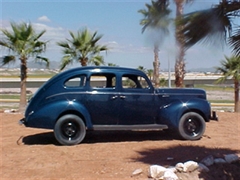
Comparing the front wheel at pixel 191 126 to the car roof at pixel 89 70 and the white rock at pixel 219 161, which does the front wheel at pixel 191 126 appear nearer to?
the car roof at pixel 89 70

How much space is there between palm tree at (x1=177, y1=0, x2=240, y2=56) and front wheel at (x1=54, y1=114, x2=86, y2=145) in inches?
141

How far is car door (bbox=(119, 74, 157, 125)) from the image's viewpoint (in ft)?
28.8

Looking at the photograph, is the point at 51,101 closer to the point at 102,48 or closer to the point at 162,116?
the point at 162,116

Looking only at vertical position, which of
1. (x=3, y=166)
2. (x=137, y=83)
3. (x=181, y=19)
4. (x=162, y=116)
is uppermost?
(x=181, y=19)

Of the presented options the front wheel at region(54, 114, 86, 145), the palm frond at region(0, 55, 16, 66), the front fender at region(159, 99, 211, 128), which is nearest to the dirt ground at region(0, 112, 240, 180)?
the front wheel at region(54, 114, 86, 145)

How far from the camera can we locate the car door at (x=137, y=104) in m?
8.78

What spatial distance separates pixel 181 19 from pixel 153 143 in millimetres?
3708

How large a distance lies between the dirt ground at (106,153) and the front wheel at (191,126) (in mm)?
214

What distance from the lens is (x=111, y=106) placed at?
28.6 feet

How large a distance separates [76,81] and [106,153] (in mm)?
2001

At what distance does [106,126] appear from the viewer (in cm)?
873

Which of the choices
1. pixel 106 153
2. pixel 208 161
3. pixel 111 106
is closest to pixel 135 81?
pixel 111 106

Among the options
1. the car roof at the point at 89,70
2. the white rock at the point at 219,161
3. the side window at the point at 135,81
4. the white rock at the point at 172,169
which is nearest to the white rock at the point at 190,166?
the white rock at the point at 172,169

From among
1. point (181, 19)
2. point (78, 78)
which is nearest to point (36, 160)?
point (78, 78)
